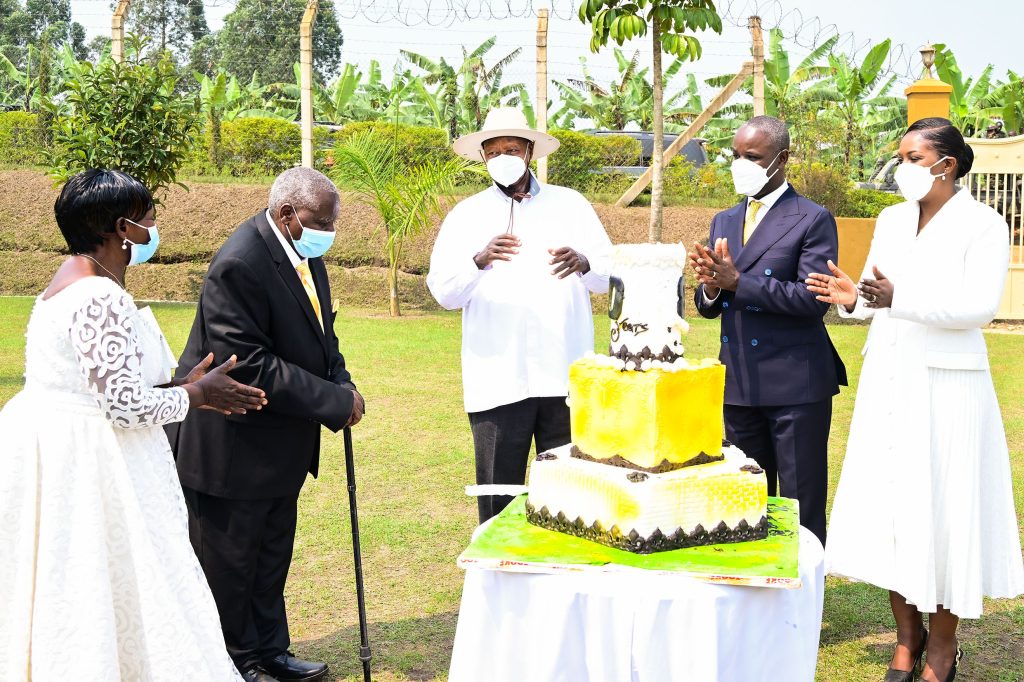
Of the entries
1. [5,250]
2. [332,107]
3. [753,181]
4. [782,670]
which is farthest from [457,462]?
[332,107]

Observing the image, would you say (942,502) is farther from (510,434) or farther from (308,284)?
(308,284)

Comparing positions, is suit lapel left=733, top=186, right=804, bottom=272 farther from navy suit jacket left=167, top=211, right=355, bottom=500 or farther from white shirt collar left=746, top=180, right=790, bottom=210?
navy suit jacket left=167, top=211, right=355, bottom=500

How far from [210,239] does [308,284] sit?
559 inches

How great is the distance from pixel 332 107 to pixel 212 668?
22454 mm

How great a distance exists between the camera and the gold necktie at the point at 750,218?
4.64 m

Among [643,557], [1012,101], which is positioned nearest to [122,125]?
[643,557]

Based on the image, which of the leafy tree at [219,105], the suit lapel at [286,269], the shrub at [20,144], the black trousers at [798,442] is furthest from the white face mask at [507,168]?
the shrub at [20,144]

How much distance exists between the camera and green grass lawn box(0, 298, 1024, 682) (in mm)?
4652

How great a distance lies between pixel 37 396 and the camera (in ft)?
11.2

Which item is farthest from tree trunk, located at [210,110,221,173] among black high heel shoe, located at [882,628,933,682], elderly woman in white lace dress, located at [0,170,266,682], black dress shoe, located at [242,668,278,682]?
black high heel shoe, located at [882,628,933,682]

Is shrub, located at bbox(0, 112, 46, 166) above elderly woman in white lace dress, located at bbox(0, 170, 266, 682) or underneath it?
above

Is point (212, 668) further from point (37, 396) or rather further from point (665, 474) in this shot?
point (665, 474)

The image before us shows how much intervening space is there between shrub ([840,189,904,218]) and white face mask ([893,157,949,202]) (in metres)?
13.9

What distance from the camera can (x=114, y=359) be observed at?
3.28 m
